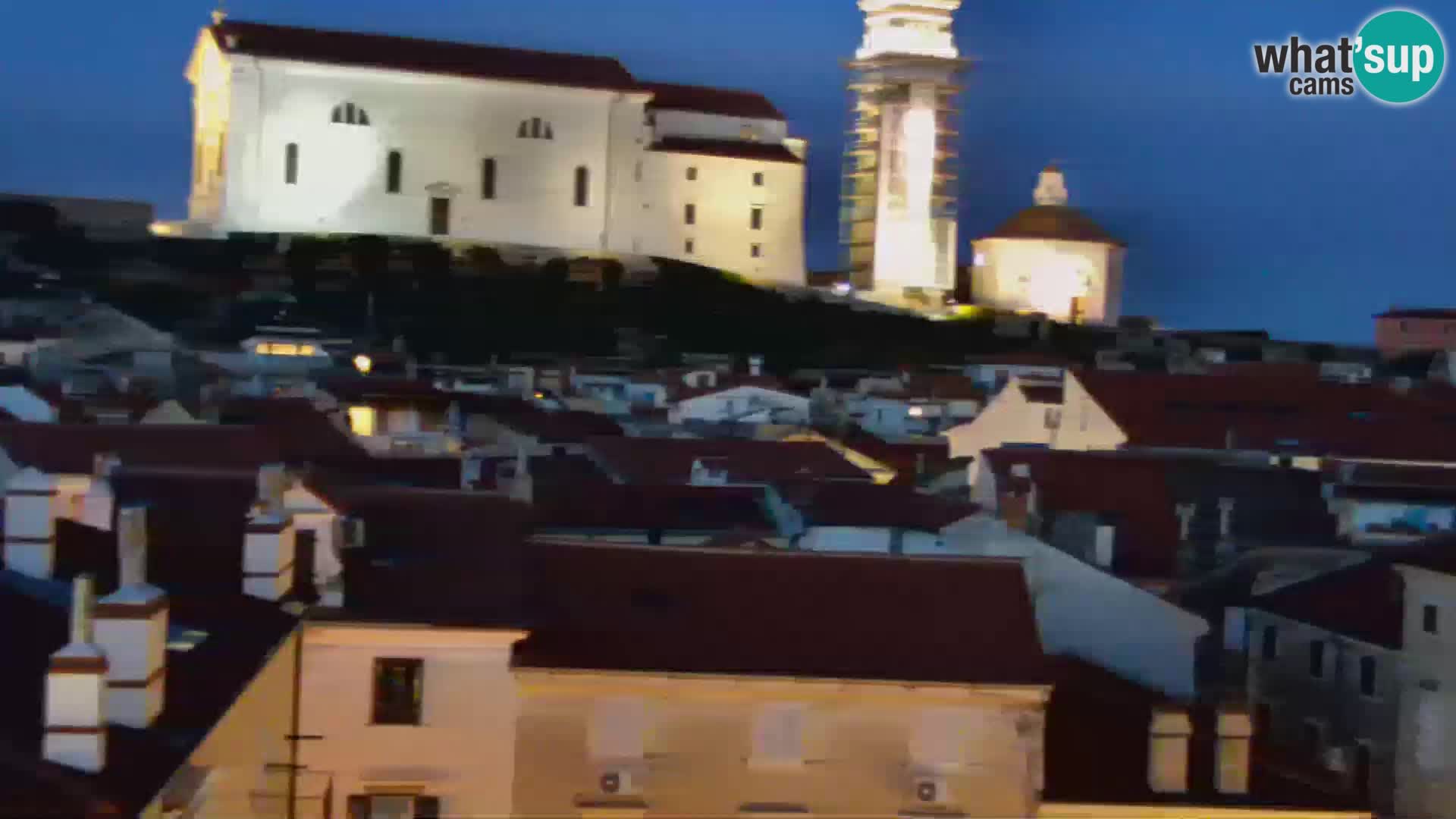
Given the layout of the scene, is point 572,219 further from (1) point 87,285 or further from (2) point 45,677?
(2) point 45,677

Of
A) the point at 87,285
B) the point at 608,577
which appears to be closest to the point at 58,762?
the point at 608,577

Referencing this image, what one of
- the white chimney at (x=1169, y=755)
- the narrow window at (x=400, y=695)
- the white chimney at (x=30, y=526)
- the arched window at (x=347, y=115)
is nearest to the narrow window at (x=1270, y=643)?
the white chimney at (x=1169, y=755)

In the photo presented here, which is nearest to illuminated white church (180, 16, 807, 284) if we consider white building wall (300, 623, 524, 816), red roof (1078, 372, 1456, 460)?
red roof (1078, 372, 1456, 460)

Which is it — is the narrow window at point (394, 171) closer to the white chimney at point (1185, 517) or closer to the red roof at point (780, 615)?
the white chimney at point (1185, 517)

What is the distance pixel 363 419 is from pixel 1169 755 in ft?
81.3

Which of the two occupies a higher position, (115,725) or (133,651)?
(133,651)

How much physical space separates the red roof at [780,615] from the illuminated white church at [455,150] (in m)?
66.3

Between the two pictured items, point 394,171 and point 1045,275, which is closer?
point 394,171

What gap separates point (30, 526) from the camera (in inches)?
550

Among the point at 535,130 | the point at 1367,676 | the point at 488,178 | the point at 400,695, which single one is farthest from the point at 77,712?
the point at 535,130

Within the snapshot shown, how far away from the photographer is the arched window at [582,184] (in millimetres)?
86938

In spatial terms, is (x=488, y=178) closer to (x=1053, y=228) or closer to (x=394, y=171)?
(x=394, y=171)

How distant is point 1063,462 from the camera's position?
115 ft

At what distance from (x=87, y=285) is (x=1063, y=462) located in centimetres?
5184
